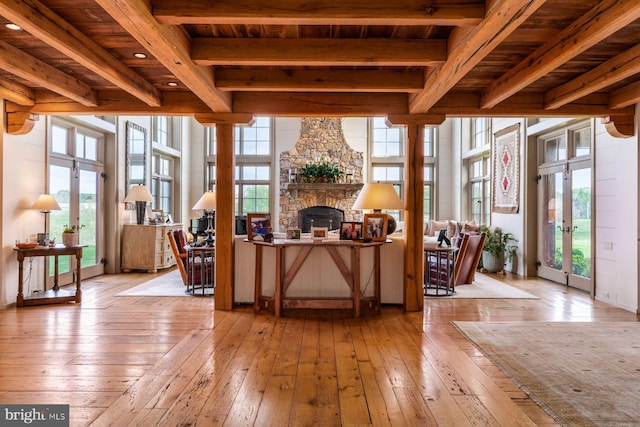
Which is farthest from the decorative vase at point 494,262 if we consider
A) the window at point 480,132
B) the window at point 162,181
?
the window at point 162,181

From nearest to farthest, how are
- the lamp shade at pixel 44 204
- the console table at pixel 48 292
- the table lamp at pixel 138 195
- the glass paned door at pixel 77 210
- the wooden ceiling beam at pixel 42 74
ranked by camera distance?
the wooden ceiling beam at pixel 42 74
the console table at pixel 48 292
the lamp shade at pixel 44 204
the glass paned door at pixel 77 210
the table lamp at pixel 138 195

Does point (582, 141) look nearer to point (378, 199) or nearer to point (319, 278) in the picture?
point (378, 199)

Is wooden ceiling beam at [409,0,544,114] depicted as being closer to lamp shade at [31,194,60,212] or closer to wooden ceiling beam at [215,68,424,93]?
wooden ceiling beam at [215,68,424,93]

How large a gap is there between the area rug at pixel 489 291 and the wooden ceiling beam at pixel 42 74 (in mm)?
4880

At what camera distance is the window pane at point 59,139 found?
576cm

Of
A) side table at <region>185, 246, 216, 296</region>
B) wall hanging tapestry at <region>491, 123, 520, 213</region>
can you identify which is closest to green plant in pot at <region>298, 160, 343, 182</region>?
wall hanging tapestry at <region>491, 123, 520, 213</region>

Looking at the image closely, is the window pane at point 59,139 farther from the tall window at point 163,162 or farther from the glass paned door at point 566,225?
the glass paned door at point 566,225

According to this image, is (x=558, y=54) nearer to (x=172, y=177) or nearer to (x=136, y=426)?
(x=136, y=426)

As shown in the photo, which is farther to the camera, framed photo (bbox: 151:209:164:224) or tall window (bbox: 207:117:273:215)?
tall window (bbox: 207:117:273:215)

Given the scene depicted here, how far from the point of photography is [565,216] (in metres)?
6.23

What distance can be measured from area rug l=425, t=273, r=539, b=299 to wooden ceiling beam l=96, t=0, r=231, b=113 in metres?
3.94

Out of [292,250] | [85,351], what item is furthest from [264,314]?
[85,351]

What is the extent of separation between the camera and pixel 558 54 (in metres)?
3.08

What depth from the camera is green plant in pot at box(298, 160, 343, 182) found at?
390 inches
